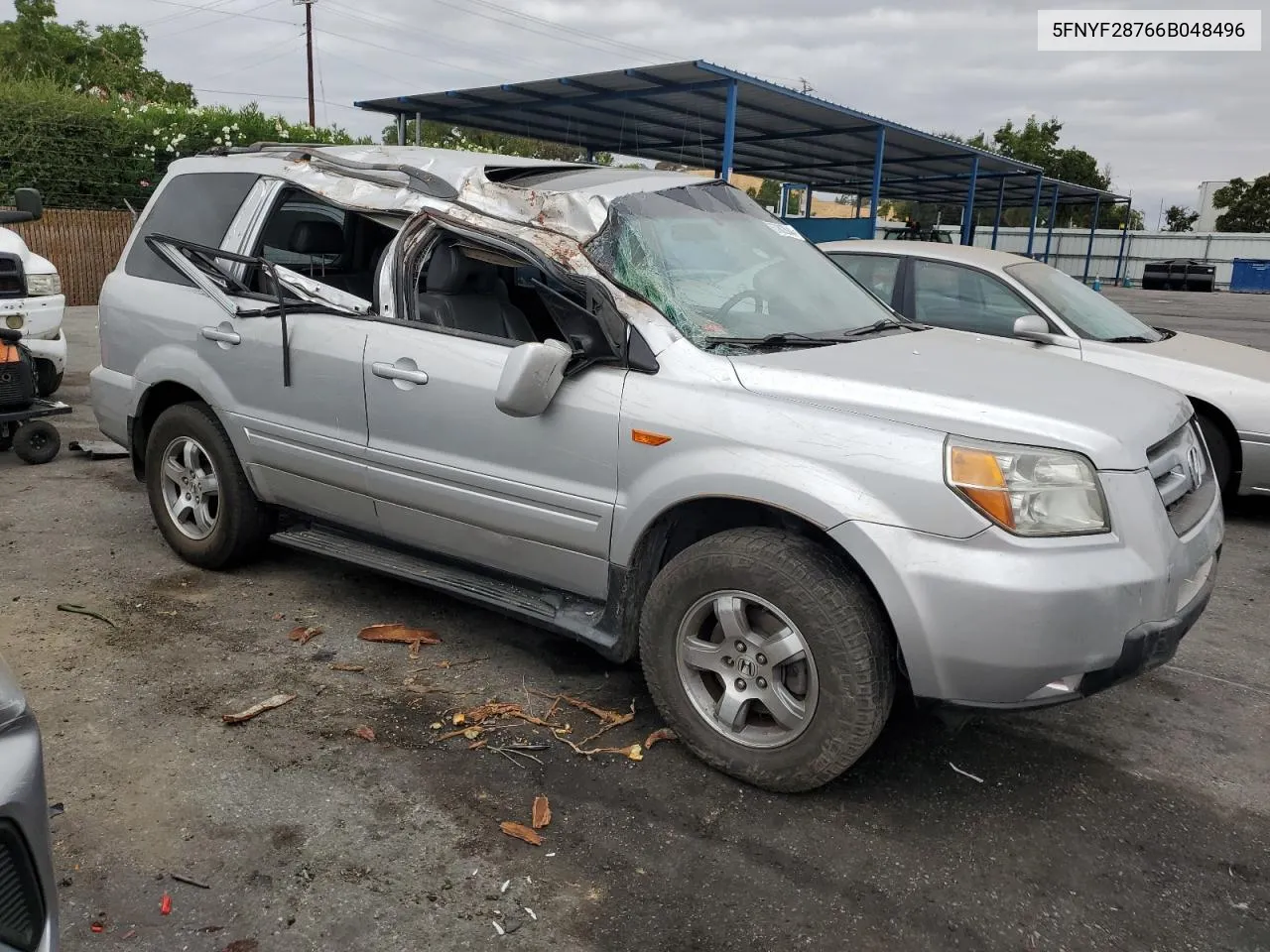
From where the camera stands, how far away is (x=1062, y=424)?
9.27ft

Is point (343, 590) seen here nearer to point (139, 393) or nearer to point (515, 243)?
point (139, 393)

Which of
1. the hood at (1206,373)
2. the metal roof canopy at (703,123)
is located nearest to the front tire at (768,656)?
the hood at (1206,373)

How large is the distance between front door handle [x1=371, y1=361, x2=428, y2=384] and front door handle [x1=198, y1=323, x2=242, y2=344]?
0.88m

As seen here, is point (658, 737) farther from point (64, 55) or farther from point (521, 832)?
point (64, 55)

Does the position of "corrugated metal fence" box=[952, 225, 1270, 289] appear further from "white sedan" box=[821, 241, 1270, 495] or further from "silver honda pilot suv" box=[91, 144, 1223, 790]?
"silver honda pilot suv" box=[91, 144, 1223, 790]

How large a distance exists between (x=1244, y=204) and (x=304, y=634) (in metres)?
76.6

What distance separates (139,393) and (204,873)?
2884mm

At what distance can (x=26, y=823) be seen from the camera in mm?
1724

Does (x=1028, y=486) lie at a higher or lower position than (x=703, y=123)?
lower

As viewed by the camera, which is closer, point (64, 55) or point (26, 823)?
point (26, 823)

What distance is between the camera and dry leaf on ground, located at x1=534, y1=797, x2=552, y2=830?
2.96 m

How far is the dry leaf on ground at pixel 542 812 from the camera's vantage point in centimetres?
296

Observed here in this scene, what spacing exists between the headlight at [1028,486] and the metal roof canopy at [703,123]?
8.53m

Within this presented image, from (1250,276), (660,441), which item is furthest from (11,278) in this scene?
(1250,276)
